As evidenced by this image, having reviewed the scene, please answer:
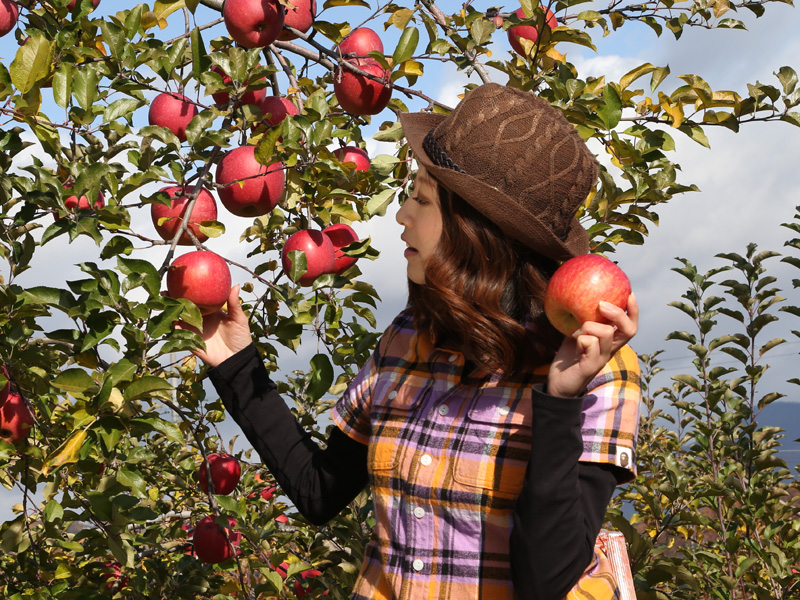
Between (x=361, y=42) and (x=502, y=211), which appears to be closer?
(x=502, y=211)

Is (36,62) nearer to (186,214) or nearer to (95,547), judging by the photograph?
(186,214)

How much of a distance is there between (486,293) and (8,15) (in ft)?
5.72

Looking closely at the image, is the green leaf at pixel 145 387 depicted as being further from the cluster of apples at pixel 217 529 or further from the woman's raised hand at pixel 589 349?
the cluster of apples at pixel 217 529

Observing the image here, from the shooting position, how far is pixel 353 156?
242 centimetres

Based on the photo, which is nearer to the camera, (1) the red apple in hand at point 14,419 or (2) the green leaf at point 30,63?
(2) the green leaf at point 30,63

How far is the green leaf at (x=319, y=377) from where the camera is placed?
2.09m

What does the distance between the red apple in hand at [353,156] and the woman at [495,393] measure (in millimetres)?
728

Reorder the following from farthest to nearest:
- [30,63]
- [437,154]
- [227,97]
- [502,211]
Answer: [227,97] → [30,63] → [437,154] → [502,211]

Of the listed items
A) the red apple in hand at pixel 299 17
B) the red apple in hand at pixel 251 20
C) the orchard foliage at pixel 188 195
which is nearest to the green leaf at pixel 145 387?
the orchard foliage at pixel 188 195

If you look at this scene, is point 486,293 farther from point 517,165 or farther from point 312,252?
point 312,252

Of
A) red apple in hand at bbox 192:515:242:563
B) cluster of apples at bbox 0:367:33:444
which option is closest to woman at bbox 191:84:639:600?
cluster of apples at bbox 0:367:33:444

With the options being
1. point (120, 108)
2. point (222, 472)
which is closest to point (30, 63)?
point (120, 108)

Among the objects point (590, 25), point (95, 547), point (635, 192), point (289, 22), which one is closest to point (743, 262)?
point (590, 25)

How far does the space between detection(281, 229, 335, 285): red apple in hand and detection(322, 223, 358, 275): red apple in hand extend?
6 centimetres
